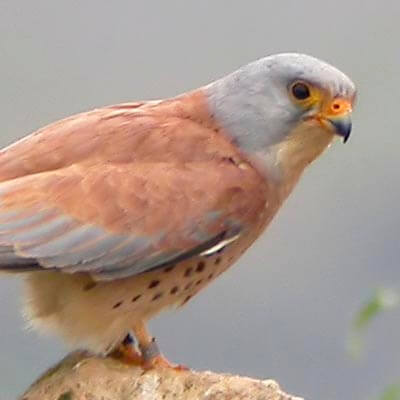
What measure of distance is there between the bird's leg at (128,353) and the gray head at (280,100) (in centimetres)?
57

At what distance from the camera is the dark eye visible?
129 inches

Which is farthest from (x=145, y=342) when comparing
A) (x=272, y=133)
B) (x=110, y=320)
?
(x=272, y=133)

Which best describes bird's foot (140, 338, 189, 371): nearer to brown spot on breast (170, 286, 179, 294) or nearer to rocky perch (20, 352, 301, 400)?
rocky perch (20, 352, 301, 400)

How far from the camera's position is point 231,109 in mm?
3367

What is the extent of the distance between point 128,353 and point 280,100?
2.43 ft

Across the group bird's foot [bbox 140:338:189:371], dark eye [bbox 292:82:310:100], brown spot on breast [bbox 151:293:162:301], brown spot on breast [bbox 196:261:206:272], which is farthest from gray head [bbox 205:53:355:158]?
bird's foot [bbox 140:338:189:371]

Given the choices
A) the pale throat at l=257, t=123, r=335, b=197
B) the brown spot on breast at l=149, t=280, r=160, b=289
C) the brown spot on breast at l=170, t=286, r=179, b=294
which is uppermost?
the pale throat at l=257, t=123, r=335, b=197

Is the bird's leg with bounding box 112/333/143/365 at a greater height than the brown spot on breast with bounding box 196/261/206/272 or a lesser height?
lesser

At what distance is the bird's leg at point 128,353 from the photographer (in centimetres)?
321

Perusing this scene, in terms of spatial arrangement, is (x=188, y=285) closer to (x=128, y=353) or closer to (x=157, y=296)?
(x=157, y=296)

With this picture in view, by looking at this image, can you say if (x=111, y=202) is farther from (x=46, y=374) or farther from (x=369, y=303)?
(x=369, y=303)

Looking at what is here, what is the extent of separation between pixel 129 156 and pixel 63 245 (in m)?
0.28

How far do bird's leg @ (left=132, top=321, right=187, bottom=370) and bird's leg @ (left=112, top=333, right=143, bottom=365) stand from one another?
0.05 ft

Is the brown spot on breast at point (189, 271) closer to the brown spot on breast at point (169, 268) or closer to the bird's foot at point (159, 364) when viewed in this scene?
the brown spot on breast at point (169, 268)
